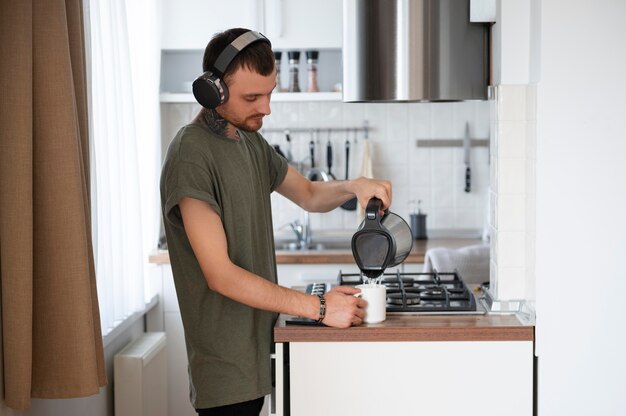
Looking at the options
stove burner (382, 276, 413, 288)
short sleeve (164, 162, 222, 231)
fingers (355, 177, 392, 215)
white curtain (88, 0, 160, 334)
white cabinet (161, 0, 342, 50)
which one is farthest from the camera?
white cabinet (161, 0, 342, 50)

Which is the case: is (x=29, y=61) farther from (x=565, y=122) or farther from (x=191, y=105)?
(x=191, y=105)

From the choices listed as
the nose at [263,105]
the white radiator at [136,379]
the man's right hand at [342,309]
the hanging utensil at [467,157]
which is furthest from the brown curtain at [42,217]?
the hanging utensil at [467,157]

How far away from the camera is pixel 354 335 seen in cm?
227

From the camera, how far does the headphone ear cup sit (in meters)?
2.16

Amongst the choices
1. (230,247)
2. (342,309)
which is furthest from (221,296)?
(342,309)

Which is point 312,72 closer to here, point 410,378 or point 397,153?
point 397,153

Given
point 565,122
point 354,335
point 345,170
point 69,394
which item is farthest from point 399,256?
point 345,170

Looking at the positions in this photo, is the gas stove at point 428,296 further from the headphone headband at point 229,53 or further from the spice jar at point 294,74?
the spice jar at point 294,74

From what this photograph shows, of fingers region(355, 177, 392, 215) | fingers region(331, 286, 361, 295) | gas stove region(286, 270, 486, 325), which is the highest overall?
fingers region(355, 177, 392, 215)

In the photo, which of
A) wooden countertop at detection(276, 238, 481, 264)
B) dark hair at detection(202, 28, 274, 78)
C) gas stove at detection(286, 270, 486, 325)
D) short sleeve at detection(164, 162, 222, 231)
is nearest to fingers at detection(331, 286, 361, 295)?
gas stove at detection(286, 270, 486, 325)

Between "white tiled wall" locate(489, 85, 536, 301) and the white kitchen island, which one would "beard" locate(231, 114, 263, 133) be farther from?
"white tiled wall" locate(489, 85, 536, 301)

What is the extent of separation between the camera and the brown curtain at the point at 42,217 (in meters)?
2.19

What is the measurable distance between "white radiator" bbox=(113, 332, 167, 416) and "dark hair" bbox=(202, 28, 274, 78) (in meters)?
1.53

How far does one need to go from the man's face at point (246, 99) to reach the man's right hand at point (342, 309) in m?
0.46
